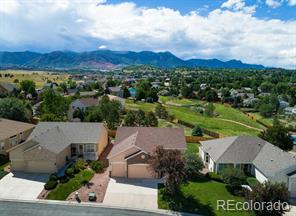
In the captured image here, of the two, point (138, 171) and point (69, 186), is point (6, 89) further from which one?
point (138, 171)

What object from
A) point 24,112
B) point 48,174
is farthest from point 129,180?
point 24,112

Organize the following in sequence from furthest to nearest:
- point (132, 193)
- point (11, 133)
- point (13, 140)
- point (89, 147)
A: point (13, 140) → point (11, 133) → point (89, 147) → point (132, 193)

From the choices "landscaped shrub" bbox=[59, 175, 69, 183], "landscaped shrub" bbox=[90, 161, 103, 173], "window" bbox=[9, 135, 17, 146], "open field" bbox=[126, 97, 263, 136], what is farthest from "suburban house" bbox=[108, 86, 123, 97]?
"landscaped shrub" bbox=[59, 175, 69, 183]

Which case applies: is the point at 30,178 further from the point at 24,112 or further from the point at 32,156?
the point at 24,112

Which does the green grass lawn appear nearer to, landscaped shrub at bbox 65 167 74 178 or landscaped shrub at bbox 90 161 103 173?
landscaped shrub at bbox 65 167 74 178

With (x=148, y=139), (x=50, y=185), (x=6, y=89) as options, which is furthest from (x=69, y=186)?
(x=6, y=89)

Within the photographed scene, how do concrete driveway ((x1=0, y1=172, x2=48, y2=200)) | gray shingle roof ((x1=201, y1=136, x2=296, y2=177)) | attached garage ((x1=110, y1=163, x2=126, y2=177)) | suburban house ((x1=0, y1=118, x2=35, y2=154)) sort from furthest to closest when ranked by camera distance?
suburban house ((x1=0, y1=118, x2=35, y2=154)) → attached garage ((x1=110, y1=163, x2=126, y2=177)) → gray shingle roof ((x1=201, y1=136, x2=296, y2=177)) → concrete driveway ((x1=0, y1=172, x2=48, y2=200))
